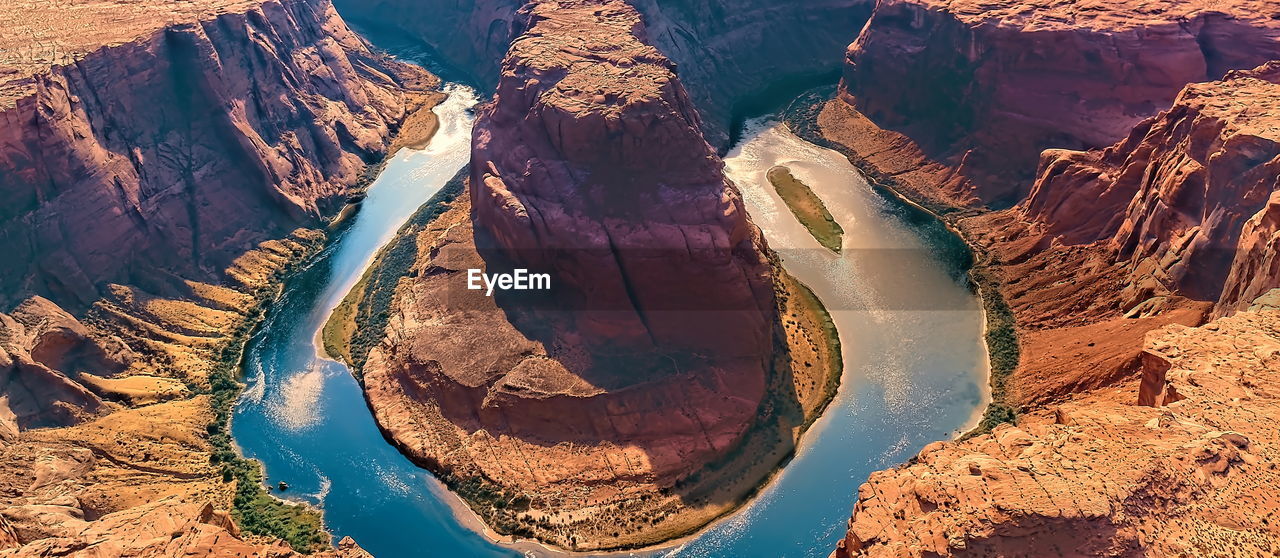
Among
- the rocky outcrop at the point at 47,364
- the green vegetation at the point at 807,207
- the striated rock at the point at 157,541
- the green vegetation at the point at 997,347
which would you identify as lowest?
the green vegetation at the point at 997,347

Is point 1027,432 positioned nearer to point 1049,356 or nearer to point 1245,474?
point 1245,474

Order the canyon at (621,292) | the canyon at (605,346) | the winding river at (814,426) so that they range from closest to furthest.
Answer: the canyon at (621,292) → the winding river at (814,426) → the canyon at (605,346)

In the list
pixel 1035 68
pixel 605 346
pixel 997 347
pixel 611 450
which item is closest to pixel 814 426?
pixel 611 450

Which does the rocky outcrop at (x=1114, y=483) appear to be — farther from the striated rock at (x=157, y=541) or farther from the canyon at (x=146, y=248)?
the canyon at (x=146, y=248)

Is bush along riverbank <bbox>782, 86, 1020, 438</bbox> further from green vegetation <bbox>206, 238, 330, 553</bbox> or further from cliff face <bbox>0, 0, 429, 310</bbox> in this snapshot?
cliff face <bbox>0, 0, 429, 310</bbox>

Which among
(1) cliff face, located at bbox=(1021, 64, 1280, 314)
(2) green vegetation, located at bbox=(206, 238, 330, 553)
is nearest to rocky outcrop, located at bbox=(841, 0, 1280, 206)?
(1) cliff face, located at bbox=(1021, 64, 1280, 314)

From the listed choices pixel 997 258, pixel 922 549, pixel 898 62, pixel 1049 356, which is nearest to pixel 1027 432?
pixel 922 549

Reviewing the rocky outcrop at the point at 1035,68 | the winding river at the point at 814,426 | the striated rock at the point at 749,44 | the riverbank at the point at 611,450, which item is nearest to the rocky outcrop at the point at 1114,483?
the winding river at the point at 814,426

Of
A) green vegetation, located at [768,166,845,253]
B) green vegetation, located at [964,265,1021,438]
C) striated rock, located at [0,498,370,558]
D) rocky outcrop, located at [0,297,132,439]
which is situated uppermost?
striated rock, located at [0,498,370,558]
